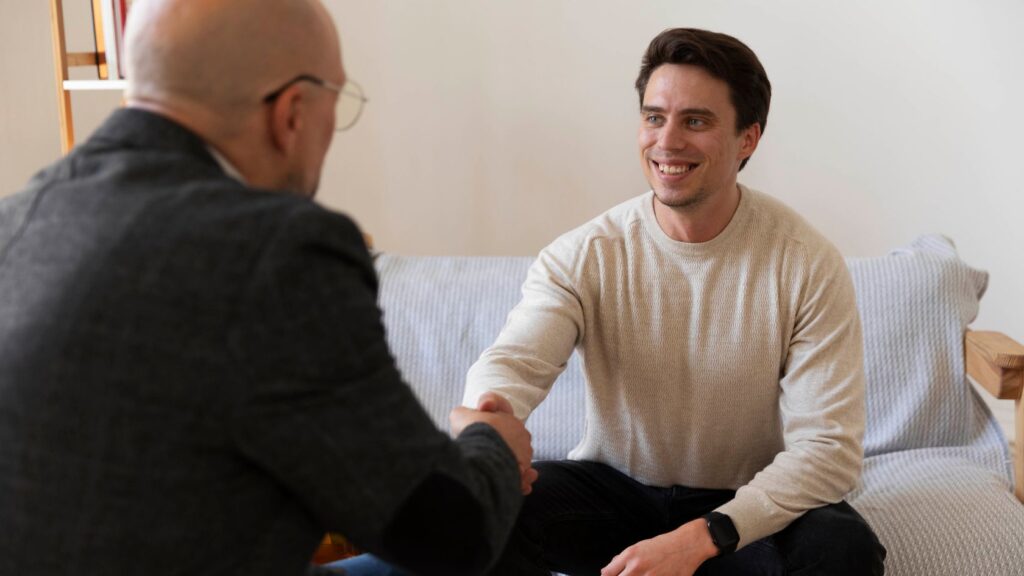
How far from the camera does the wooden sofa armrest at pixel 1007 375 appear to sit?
2062 millimetres

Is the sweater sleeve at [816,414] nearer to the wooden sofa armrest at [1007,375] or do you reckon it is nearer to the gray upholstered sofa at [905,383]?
the gray upholstered sofa at [905,383]

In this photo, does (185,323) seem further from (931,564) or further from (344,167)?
(344,167)

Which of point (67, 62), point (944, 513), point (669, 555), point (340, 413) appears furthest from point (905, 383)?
point (67, 62)

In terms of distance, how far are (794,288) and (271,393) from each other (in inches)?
45.0

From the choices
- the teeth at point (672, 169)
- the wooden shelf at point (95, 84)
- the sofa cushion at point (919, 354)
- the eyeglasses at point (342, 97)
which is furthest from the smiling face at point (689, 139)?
the wooden shelf at point (95, 84)

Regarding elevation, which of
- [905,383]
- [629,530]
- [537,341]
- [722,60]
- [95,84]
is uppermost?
[722,60]

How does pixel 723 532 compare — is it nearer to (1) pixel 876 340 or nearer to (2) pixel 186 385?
(1) pixel 876 340

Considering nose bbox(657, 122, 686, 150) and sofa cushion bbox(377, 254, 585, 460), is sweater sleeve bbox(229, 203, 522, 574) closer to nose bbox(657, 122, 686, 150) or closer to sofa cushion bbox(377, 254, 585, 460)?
nose bbox(657, 122, 686, 150)

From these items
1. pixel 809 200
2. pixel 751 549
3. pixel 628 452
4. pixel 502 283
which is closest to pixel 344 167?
pixel 502 283

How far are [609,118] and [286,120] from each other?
1943 mm

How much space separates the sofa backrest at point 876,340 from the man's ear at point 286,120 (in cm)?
135

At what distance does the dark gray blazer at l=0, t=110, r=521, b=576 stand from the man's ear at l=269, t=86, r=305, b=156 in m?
0.11

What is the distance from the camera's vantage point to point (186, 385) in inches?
35.8

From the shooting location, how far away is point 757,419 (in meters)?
1.89
